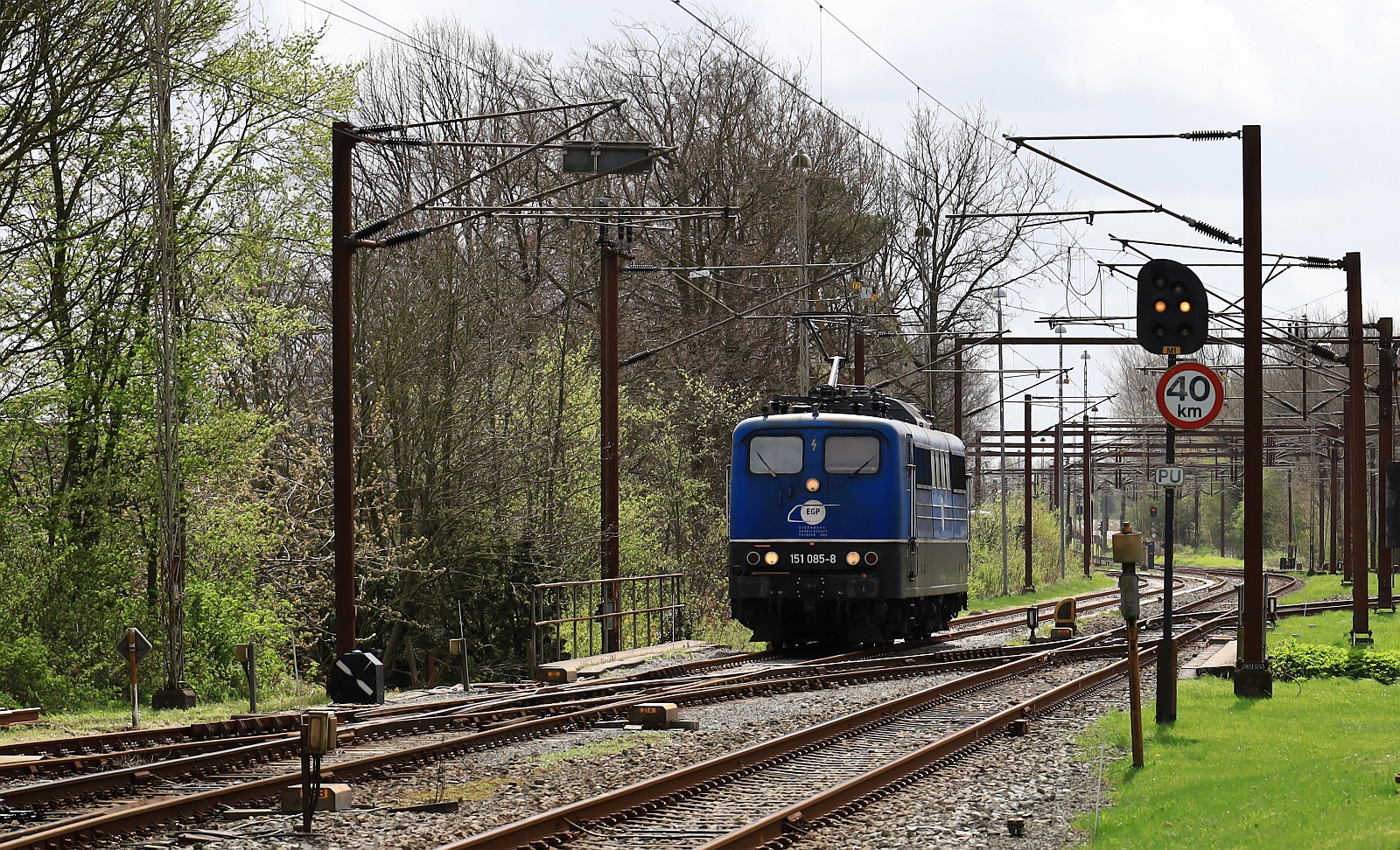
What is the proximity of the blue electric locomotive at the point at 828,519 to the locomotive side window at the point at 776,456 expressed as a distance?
0.01m

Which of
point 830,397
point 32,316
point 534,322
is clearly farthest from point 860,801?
point 534,322

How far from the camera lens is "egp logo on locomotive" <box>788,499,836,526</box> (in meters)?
23.6

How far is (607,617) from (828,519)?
152 inches

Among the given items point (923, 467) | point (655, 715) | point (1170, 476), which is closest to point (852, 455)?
point (923, 467)

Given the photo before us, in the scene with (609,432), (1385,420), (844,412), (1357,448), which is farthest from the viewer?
(1385,420)

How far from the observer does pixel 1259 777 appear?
1167cm

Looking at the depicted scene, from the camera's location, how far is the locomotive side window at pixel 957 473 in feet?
91.9

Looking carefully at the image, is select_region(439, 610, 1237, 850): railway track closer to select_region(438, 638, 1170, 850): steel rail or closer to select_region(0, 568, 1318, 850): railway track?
select_region(438, 638, 1170, 850): steel rail

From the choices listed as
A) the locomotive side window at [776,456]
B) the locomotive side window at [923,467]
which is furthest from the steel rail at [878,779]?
the locomotive side window at [776,456]

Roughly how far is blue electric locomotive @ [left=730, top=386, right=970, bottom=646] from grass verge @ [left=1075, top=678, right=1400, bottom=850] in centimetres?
679

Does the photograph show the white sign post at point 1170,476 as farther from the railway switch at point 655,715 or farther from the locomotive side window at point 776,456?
the locomotive side window at point 776,456

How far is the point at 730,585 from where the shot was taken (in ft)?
78.1

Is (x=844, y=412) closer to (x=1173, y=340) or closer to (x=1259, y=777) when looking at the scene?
(x=1173, y=340)

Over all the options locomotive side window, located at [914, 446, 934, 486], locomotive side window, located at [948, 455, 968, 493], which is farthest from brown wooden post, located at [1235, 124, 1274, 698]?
locomotive side window, located at [948, 455, 968, 493]
